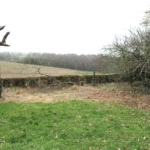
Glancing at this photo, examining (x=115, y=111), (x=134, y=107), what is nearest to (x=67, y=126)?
(x=115, y=111)

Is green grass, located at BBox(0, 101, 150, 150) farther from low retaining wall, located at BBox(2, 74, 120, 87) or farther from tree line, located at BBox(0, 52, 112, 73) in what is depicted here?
tree line, located at BBox(0, 52, 112, 73)

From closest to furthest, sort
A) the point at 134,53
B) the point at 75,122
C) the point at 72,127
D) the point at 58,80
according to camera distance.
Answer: the point at 72,127
the point at 75,122
the point at 134,53
the point at 58,80

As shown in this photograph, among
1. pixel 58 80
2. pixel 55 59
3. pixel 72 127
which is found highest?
pixel 55 59

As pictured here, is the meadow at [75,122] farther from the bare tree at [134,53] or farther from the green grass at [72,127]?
the bare tree at [134,53]

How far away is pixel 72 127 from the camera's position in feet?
28.7

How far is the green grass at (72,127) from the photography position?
7430 mm

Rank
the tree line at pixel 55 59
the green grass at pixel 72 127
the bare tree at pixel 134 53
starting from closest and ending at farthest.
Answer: the green grass at pixel 72 127 → the bare tree at pixel 134 53 → the tree line at pixel 55 59

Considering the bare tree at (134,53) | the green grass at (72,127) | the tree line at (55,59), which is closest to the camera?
the green grass at (72,127)

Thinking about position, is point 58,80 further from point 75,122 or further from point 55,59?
point 75,122

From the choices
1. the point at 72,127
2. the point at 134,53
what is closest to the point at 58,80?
the point at 134,53

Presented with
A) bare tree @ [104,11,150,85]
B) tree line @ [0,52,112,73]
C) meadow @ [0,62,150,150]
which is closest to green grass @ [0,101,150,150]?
meadow @ [0,62,150,150]

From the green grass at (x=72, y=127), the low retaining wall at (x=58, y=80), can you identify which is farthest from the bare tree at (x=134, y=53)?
the green grass at (x=72, y=127)

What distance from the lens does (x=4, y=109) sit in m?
11.1

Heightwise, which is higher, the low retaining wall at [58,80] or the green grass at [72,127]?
the low retaining wall at [58,80]
